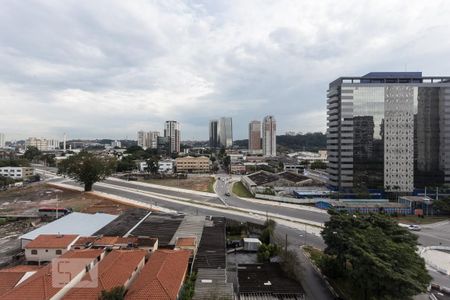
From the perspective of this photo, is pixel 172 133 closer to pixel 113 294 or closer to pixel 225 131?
pixel 225 131

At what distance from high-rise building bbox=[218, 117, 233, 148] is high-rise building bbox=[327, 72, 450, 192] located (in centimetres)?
14325

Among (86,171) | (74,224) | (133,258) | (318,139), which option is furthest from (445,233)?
(318,139)

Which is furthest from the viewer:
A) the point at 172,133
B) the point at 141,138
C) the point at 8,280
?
the point at 141,138

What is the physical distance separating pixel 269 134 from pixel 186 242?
121 m

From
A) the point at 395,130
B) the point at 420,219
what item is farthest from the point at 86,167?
the point at 395,130

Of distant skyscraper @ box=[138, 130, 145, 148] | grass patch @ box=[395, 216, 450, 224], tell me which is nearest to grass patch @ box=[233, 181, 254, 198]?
grass patch @ box=[395, 216, 450, 224]

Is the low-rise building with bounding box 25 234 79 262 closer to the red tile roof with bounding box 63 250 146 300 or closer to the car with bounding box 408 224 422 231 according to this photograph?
the red tile roof with bounding box 63 250 146 300

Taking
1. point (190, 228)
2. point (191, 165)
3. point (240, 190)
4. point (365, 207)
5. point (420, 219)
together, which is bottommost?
point (420, 219)

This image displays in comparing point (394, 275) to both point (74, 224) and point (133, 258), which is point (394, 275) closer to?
point (133, 258)

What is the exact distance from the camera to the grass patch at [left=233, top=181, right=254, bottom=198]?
5189 cm

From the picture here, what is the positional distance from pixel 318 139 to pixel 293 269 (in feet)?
584

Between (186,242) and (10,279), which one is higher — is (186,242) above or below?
A: below

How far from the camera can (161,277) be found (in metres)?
14.7

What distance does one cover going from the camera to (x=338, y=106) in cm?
5103
